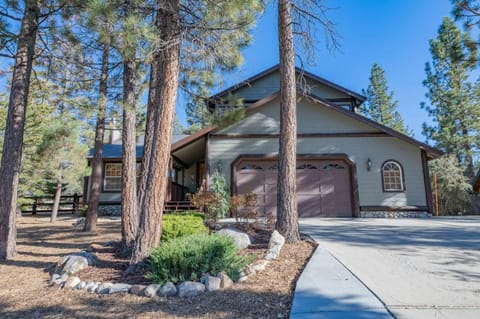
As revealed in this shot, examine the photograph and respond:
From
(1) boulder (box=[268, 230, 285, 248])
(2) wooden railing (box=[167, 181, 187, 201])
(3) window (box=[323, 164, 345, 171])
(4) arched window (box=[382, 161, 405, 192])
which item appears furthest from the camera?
(2) wooden railing (box=[167, 181, 187, 201])

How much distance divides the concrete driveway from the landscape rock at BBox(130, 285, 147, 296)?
2808 millimetres

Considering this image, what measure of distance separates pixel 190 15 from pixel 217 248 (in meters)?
4.69

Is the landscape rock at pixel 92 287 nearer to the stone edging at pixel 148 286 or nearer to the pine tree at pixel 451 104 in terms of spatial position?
the stone edging at pixel 148 286

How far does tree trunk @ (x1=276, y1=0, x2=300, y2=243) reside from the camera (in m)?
5.73

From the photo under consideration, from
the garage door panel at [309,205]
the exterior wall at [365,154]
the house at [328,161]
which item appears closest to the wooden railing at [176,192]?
the house at [328,161]

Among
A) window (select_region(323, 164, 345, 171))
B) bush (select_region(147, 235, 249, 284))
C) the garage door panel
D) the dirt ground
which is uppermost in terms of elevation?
window (select_region(323, 164, 345, 171))

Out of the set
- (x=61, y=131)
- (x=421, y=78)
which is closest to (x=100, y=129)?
(x=61, y=131)

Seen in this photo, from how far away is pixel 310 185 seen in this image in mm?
11359

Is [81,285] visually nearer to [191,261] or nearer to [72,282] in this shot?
[72,282]

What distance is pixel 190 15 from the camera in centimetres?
578

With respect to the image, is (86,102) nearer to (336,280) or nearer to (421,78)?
(336,280)

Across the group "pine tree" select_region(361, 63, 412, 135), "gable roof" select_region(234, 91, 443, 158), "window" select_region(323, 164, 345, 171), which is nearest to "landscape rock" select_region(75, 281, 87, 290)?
"gable roof" select_region(234, 91, 443, 158)

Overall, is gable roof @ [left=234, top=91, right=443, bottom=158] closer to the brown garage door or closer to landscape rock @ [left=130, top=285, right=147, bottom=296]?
the brown garage door

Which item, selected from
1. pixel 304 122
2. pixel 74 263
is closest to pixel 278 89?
pixel 304 122
